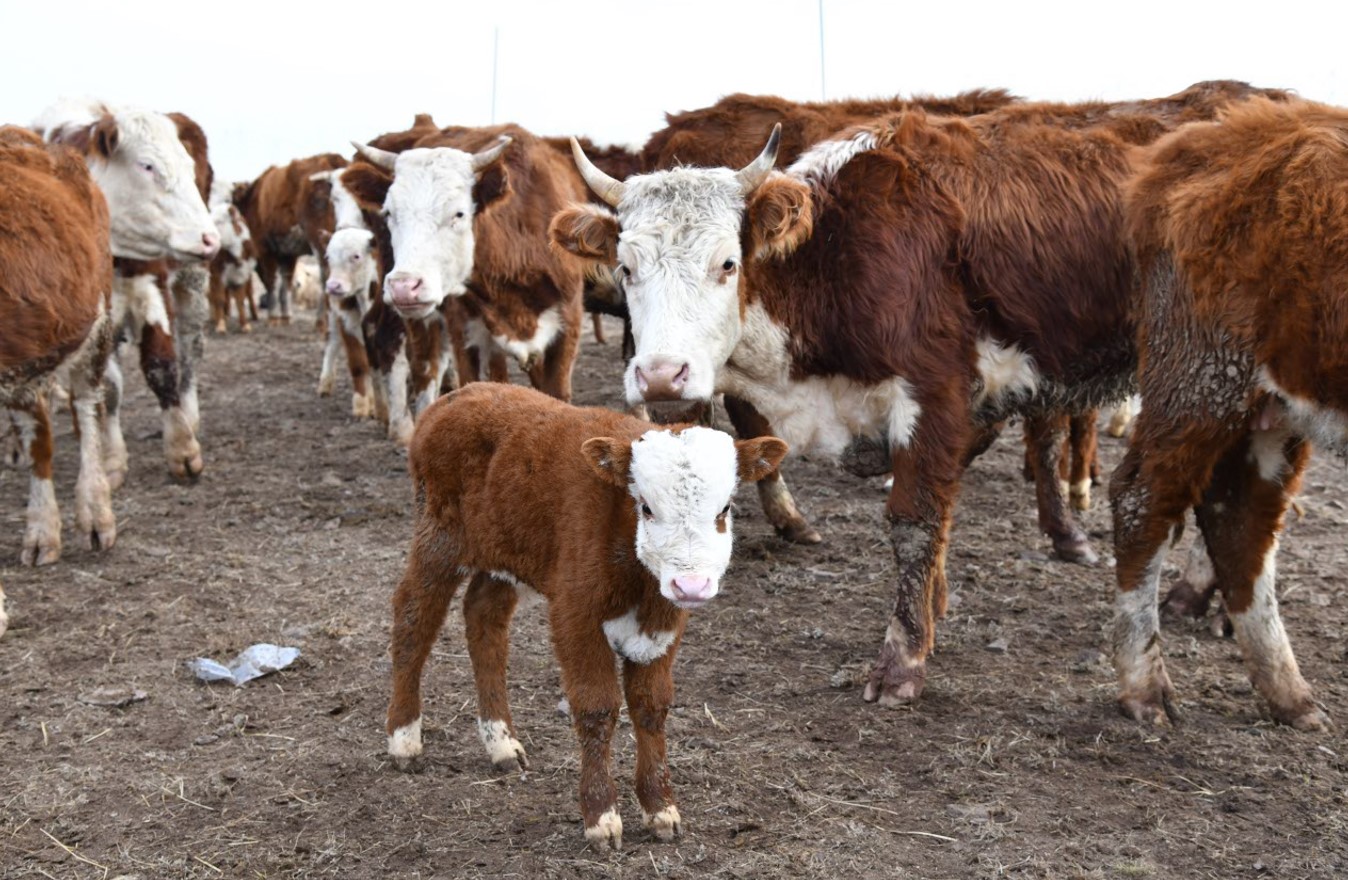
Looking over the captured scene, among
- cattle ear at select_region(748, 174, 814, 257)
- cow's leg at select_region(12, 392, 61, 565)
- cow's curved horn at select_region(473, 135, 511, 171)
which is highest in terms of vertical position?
cattle ear at select_region(748, 174, 814, 257)

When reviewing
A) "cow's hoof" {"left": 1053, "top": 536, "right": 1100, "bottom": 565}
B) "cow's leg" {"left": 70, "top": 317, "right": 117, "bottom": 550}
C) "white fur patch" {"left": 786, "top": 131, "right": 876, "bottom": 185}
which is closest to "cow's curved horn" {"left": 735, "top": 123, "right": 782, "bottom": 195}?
"white fur patch" {"left": 786, "top": 131, "right": 876, "bottom": 185}

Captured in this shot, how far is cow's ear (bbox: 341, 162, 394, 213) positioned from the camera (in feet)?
29.0

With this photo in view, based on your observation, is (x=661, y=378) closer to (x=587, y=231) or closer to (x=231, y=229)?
(x=587, y=231)

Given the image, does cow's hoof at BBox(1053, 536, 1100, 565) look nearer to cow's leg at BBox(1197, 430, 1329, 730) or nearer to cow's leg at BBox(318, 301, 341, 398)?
cow's leg at BBox(1197, 430, 1329, 730)

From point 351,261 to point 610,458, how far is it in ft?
27.8

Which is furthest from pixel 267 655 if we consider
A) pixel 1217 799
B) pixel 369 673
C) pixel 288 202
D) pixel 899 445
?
pixel 288 202

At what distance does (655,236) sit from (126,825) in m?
2.95

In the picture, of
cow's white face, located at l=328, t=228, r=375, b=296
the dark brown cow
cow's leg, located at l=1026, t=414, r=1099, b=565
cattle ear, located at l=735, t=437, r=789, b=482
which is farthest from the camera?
the dark brown cow

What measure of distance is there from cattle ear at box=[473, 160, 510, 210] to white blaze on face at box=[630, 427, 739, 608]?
4946mm

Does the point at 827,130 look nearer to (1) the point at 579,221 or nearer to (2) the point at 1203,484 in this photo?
(1) the point at 579,221

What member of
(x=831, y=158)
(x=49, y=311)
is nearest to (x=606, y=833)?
(x=831, y=158)

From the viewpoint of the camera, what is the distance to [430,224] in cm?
Answer: 815

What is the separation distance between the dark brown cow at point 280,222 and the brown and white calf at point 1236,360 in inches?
535

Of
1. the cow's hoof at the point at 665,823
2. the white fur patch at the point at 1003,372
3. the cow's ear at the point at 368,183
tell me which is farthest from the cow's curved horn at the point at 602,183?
the cow's ear at the point at 368,183
